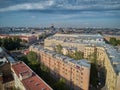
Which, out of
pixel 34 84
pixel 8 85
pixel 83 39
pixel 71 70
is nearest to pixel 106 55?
pixel 71 70

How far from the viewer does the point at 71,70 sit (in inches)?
714

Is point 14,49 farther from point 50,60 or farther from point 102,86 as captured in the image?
point 102,86

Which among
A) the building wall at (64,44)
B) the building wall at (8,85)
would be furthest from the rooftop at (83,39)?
the building wall at (8,85)

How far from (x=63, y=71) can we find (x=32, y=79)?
5.93 m

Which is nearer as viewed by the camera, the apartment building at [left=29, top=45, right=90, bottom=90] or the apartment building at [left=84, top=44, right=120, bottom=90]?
the apartment building at [left=29, top=45, right=90, bottom=90]

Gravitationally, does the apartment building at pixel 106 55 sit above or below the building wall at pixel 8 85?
above

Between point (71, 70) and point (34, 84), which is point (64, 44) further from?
point (34, 84)

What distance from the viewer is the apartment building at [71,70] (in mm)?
16531

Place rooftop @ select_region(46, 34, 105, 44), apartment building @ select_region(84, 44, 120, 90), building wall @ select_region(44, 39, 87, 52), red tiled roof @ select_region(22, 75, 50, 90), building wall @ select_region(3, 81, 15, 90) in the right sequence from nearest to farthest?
1. red tiled roof @ select_region(22, 75, 50, 90)
2. building wall @ select_region(3, 81, 15, 90)
3. apartment building @ select_region(84, 44, 120, 90)
4. building wall @ select_region(44, 39, 87, 52)
5. rooftop @ select_region(46, 34, 105, 44)

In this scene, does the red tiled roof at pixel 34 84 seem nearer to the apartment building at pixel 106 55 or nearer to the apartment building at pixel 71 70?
the apartment building at pixel 71 70

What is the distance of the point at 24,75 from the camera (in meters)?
14.7

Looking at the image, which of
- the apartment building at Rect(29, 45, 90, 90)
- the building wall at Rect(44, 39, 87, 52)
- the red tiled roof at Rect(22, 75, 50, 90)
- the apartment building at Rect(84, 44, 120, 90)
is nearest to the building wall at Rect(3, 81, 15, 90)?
the red tiled roof at Rect(22, 75, 50, 90)

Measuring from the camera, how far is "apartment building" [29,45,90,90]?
54.2ft

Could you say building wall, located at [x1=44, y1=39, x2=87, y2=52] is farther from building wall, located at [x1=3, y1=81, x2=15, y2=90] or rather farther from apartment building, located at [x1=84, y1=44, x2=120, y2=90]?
building wall, located at [x1=3, y1=81, x2=15, y2=90]
